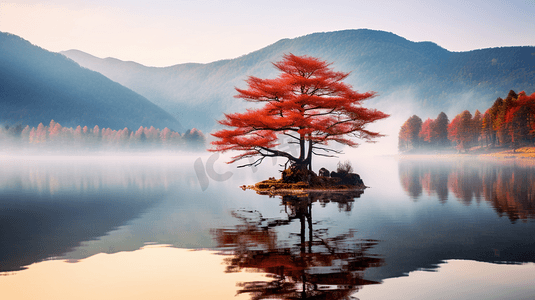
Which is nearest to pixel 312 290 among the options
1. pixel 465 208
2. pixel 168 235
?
pixel 168 235

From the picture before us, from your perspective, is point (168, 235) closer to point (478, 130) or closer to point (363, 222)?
point (363, 222)

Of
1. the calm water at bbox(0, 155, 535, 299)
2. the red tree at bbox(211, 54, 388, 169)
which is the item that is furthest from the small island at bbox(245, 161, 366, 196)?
the calm water at bbox(0, 155, 535, 299)

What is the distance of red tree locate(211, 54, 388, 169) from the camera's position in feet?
77.2

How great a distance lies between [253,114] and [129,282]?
17.3m

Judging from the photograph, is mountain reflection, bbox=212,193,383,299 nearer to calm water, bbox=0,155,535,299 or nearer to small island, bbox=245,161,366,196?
calm water, bbox=0,155,535,299

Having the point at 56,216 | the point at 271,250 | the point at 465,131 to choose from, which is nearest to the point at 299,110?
the point at 56,216

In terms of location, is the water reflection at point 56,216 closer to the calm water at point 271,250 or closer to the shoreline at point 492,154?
the calm water at point 271,250

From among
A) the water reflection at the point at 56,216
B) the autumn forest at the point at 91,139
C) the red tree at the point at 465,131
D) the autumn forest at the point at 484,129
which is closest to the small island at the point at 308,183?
the water reflection at the point at 56,216

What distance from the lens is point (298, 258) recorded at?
8281 mm

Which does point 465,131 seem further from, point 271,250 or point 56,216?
point 56,216

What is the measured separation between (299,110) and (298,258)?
56.0 feet

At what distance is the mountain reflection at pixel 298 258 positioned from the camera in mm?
6617

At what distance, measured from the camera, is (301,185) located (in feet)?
77.3

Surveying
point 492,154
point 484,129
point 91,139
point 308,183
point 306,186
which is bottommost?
point 306,186
